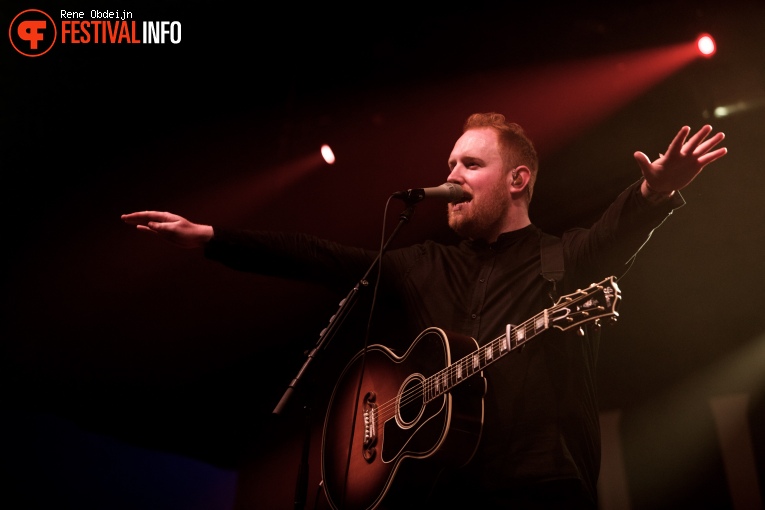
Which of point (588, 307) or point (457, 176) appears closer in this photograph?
point (588, 307)

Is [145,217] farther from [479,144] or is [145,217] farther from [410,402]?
[479,144]

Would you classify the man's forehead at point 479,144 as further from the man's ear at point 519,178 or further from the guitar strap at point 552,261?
the guitar strap at point 552,261

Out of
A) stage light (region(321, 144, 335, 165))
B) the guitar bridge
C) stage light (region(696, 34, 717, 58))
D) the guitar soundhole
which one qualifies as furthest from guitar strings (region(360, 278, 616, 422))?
stage light (region(321, 144, 335, 165))

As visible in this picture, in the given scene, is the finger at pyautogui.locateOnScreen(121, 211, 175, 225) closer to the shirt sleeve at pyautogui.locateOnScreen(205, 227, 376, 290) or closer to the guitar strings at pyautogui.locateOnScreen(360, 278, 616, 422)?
the shirt sleeve at pyautogui.locateOnScreen(205, 227, 376, 290)

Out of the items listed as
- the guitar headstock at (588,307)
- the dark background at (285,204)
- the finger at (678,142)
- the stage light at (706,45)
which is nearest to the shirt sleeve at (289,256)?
the dark background at (285,204)

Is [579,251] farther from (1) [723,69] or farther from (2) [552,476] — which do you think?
(1) [723,69]

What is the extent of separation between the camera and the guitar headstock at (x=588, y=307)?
→ 1.89 metres

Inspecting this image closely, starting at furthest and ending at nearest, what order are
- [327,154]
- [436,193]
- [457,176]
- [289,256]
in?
1. [327,154]
2. [457,176]
3. [289,256]
4. [436,193]

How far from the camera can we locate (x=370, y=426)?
2.57 meters

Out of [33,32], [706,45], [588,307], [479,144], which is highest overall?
[33,32]

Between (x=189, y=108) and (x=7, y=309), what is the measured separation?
221cm

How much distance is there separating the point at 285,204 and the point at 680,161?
142 inches

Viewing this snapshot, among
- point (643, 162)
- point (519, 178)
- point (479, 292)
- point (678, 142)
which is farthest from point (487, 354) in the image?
point (519, 178)

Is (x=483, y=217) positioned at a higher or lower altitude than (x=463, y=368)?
higher
